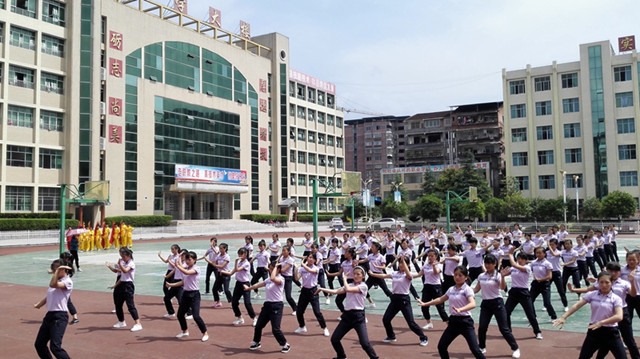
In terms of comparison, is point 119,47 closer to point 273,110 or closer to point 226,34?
point 226,34

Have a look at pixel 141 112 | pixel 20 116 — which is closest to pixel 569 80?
pixel 141 112

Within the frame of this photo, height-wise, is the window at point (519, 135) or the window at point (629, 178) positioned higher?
the window at point (519, 135)

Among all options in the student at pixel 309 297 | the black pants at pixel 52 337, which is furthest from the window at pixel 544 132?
the black pants at pixel 52 337

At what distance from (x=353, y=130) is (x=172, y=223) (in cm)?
8112

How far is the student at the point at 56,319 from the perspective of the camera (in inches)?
291

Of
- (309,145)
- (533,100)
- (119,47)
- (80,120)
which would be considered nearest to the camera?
(80,120)

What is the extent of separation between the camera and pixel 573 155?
62.8 m

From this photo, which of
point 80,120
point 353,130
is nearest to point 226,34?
point 80,120

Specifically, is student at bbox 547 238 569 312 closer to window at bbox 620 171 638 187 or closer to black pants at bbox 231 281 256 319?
black pants at bbox 231 281 256 319

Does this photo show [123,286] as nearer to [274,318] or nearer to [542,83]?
[274,318]

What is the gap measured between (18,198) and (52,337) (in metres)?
38.8

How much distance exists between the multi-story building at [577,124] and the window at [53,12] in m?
50.2

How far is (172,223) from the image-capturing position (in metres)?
50.3

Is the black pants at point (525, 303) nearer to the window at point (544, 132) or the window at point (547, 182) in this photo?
the window at point (547, 182)
